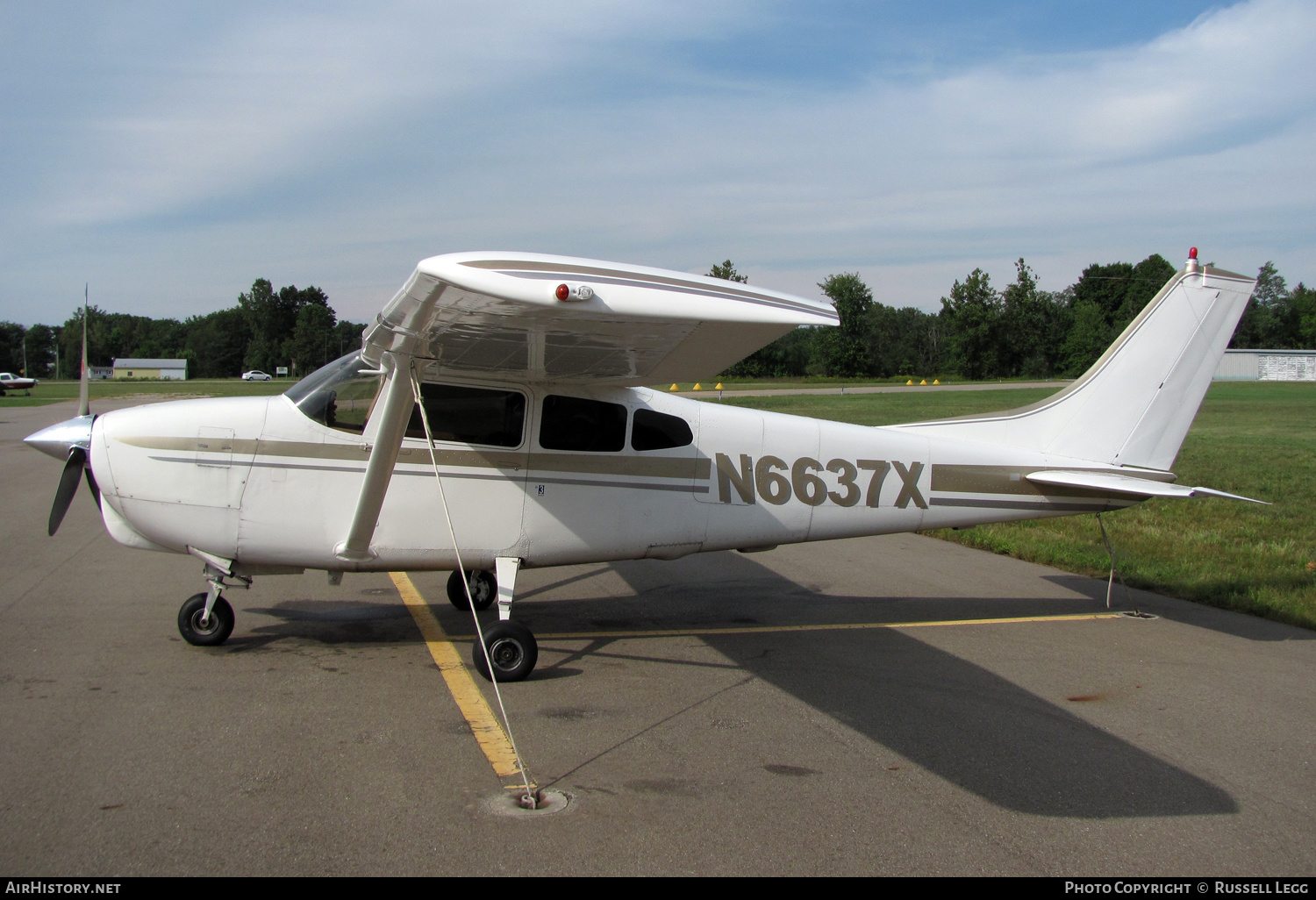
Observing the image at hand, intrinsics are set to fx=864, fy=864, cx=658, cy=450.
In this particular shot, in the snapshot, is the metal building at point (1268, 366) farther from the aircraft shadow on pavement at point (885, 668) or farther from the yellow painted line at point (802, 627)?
the aircraft shadow on pavement at point (885, 668)

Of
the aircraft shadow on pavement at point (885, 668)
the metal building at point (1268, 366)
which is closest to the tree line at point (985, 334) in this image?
the metal building at point (1268, 366)

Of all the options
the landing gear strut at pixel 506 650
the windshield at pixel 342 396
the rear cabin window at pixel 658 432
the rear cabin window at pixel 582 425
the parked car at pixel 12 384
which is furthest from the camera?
the parked car at pixel 12 384

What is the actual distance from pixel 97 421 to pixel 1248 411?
39.5 m

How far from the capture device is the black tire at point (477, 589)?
7113mm

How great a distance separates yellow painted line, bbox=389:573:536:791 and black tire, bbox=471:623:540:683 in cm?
18

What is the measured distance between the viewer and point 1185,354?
292 inches

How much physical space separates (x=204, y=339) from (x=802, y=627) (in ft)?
457

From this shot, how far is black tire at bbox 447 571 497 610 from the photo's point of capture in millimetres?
7113

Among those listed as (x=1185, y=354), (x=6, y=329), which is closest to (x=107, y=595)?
(x=1185, y=354)

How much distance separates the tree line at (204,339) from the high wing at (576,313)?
72.4m

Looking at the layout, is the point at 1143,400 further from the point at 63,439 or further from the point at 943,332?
the point at 943,332

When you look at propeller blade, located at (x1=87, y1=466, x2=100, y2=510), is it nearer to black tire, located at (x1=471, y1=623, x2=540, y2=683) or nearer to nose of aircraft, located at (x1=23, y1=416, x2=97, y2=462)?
nose of aircraft, located at (x1=23, y1=416, x2=97, y2=462)

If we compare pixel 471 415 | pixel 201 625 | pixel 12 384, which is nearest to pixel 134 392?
pixel 12 384

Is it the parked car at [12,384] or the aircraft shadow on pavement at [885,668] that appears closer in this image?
the aircraft shadow on pavement at [885,668]
